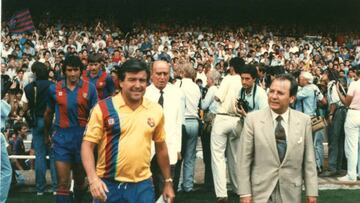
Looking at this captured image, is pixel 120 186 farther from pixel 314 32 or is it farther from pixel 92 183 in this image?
pixel 314 32

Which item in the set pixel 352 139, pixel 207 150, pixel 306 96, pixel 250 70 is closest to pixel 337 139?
pixel 352 139

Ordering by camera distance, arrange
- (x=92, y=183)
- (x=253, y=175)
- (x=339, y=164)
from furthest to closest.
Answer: (x=339, y=164) < (x=253, y=175) < (x=92, y=183)

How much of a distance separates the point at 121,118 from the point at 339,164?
681 cm

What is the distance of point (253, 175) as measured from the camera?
508 centimetres

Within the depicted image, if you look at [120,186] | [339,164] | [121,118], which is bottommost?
[339,164]

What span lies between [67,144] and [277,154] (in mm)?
2820

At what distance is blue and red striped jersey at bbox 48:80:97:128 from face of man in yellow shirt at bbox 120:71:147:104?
255 cm

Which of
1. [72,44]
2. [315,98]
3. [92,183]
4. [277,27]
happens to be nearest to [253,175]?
[92,183]

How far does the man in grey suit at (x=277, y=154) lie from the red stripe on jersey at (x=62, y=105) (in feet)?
8.68

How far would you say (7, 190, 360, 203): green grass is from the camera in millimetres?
8508

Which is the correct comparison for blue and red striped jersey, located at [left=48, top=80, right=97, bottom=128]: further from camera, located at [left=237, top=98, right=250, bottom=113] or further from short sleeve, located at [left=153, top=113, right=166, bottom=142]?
short sleeve, located at [left=153, top=113, right=166, bottom=142]

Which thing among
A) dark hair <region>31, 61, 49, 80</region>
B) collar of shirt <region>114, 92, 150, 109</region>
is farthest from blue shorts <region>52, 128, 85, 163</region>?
collar of shirt <region>114, 92, 150, 109</region>

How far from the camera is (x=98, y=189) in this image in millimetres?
4414

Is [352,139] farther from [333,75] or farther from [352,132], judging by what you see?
[333,75]
